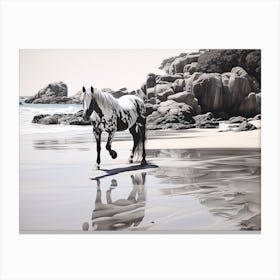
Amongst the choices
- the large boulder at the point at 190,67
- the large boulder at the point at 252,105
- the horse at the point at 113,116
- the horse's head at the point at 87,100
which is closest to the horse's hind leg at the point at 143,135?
the horse at the point at 113,116

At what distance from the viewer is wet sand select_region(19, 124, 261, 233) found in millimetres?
4934

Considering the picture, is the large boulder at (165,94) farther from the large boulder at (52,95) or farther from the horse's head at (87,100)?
the large boulder at (52,95)

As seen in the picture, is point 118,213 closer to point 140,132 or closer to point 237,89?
point 140,132

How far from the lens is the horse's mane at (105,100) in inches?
199

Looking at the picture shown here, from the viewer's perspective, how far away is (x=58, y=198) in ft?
16.2

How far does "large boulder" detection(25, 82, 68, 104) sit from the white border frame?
21cm

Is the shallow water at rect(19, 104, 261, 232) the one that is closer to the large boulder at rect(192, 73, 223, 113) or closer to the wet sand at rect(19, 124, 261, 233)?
the wet sand at rect(19, 124, 261, 233)

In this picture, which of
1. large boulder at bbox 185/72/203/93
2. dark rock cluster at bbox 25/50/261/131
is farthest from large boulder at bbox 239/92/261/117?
large boulder at bbox 185/72/203/93

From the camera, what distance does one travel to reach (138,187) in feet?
16.4

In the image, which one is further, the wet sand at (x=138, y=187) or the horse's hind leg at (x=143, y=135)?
the horse's hind leg at (x=143, y=135)
